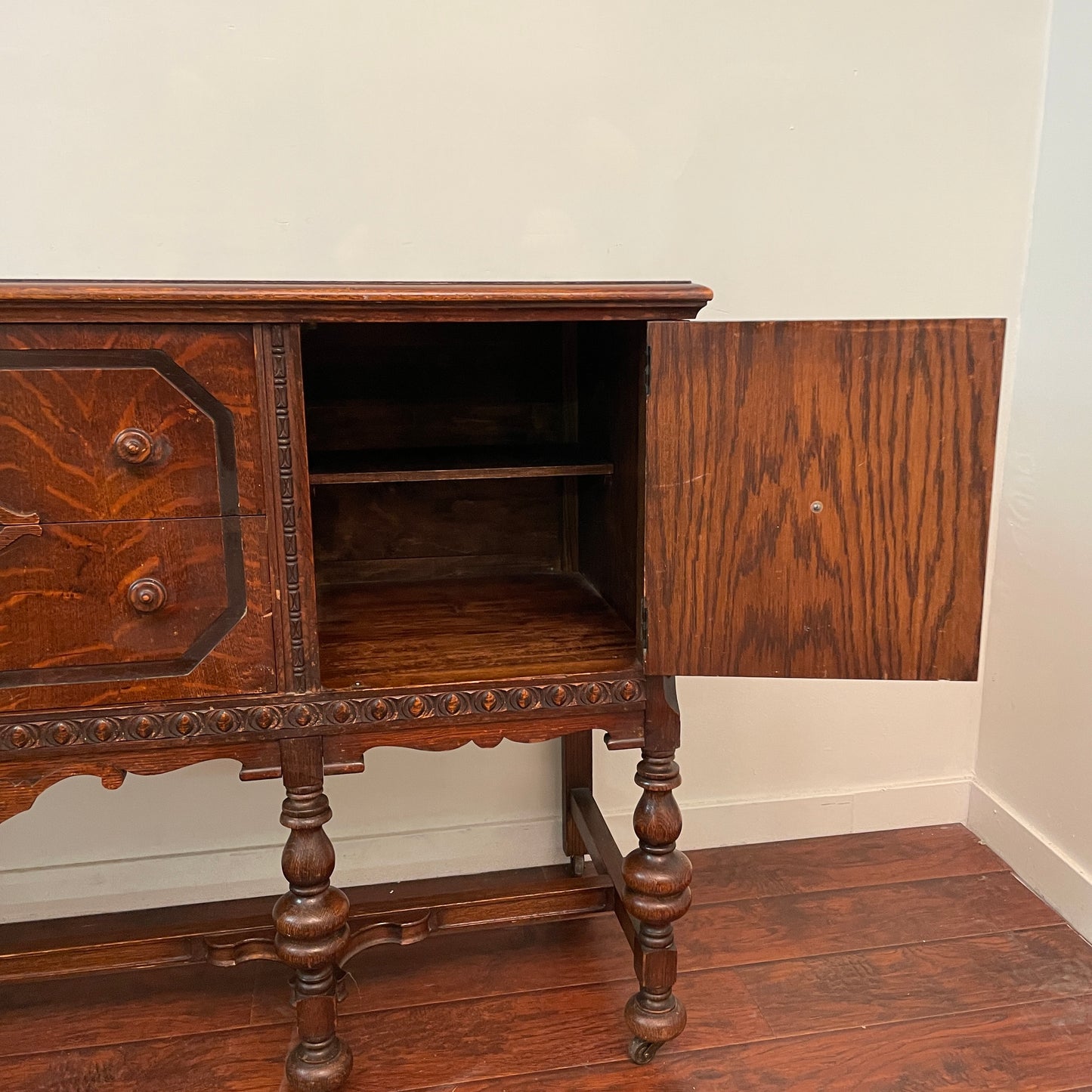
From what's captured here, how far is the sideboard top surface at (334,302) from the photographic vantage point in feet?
3.67

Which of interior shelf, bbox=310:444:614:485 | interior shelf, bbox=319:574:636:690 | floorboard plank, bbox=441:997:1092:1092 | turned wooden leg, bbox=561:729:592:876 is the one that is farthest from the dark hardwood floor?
interior shelf, bbox=310:444:614:485

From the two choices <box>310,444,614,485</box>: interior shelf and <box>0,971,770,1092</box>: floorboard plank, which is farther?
<box>0,971,770,1092</box>: floorboard plank

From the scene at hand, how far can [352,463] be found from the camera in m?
1.51

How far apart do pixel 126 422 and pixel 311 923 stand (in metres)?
0.76

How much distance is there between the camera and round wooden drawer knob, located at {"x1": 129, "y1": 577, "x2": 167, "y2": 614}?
120 centimetres

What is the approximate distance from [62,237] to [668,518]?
4.04 ft

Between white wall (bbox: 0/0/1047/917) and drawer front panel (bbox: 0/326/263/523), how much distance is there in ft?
2.00

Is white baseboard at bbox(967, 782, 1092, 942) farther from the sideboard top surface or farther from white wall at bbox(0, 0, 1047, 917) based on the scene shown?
the sideboard top surface

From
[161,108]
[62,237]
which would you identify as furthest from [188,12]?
[62,237]

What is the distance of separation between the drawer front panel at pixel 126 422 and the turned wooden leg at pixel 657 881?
0.69m

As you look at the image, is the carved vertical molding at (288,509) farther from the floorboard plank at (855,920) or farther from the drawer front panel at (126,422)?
the floorboard plank at (855,920)

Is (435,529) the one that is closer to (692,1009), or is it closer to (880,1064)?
(692,1009)

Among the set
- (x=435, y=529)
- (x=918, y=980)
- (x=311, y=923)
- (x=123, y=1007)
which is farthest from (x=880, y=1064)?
(x=123, y=1007)

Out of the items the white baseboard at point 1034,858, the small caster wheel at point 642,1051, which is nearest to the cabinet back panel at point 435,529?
the small caster wheel at point 642,1051
